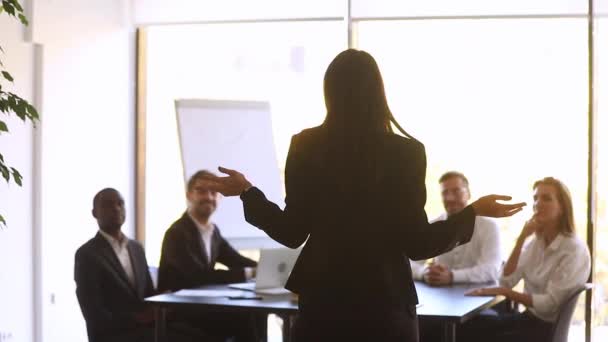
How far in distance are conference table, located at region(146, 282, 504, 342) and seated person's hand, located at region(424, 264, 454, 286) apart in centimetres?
43

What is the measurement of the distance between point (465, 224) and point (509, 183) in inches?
193

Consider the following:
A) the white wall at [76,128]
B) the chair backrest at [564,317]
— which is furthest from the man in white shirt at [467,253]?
the white wall at [76,128]

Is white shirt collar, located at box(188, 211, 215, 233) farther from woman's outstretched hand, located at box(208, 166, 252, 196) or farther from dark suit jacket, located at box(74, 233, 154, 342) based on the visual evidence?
woman's outstretched hand, located at box(208, 166, 252, 196)

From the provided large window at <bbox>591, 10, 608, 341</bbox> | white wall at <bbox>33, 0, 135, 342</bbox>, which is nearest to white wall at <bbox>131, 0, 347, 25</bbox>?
white wall at <bbox>33, 0, 135, 342</bbox>

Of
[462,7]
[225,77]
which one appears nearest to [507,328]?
[462,7]

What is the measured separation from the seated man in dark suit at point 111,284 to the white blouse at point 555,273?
1.93 metres

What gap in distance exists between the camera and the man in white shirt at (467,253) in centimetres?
585

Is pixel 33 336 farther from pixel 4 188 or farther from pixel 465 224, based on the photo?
pixel 465 224

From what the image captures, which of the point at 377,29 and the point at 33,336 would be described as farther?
the point at 377,29

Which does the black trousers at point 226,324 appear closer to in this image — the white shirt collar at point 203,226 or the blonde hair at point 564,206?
the white shirt collar at point 203,226

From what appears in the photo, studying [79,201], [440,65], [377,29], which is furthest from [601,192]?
[79,201]

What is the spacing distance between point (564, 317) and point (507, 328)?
432mm

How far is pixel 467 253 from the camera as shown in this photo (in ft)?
20.0

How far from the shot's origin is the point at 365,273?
8.07 ft
